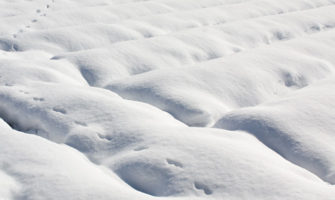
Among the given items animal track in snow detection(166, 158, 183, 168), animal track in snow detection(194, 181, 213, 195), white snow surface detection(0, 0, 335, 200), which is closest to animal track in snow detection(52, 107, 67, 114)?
white snow surface detection(0, 0, 335, 200)

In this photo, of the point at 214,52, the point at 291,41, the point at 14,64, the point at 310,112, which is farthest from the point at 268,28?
the point at 14,64

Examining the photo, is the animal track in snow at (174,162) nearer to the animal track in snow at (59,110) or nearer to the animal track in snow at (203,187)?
the animal track in snow at (203,187)

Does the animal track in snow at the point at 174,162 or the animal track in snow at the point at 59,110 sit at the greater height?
the animal track in snow at the point at 174,162

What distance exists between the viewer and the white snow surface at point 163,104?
4.95 feet

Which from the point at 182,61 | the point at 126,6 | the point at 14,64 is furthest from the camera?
the point at 126,6

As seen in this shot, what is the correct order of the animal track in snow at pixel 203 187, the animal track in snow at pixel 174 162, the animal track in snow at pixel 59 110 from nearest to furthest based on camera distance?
1. the animal track in snow at pixel 203 187
2. the animal track in snow at pixel 174 162
3. the animal track in snow at pixel 59 110

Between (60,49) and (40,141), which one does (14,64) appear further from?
(40,141)

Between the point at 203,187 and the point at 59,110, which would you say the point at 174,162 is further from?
the point at 59,110

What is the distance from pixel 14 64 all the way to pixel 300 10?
8.71 ft

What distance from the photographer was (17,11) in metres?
3.58

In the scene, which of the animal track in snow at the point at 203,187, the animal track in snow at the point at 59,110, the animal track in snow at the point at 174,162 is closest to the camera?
the animal track in snow at the point at 203,187

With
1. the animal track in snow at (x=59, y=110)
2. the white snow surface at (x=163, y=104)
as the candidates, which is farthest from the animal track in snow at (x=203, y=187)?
the animal track in snow at (x=59, y=110)

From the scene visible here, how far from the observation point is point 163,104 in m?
2.21

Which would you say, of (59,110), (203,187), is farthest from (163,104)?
(203,187)
